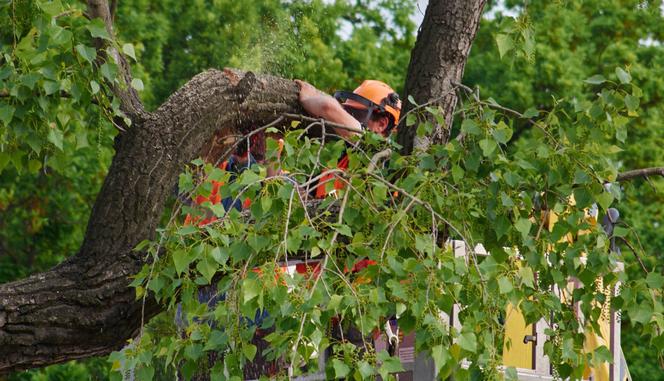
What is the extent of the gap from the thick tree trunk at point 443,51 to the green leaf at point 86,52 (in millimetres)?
1486

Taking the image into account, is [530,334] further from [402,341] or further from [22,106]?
[22,106]

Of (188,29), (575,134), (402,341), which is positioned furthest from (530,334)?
(188,29)

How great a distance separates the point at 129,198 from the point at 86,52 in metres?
1.05

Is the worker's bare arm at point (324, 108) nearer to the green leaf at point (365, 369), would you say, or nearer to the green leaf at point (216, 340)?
the green leaf at point (216, 340)

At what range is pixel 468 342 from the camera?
488 centimetres

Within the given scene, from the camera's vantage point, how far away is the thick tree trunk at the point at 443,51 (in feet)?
22.3

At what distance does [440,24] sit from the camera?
6855 millimetres

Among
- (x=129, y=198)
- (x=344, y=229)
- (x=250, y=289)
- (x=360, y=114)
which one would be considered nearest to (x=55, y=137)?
(x=129, y=198)

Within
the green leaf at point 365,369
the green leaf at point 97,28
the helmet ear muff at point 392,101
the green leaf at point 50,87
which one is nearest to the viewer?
the green leaf at point 365,369

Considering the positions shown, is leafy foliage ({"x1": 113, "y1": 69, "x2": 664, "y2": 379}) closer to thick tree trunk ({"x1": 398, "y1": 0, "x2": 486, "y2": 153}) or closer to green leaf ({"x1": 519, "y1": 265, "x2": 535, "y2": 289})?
green leaf ({"x1": 519, "y1": 265, "x2": 535, "y2": 289})

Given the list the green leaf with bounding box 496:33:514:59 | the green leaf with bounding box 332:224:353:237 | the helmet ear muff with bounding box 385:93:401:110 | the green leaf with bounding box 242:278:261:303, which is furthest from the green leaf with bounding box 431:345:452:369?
the helmet ear muff with bounding box 385:93:401:110

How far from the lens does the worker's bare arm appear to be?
24.1 ft

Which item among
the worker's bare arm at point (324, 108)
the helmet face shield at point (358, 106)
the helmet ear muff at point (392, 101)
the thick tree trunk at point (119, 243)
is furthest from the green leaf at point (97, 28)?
the helmet ear muff at point (392, 101)

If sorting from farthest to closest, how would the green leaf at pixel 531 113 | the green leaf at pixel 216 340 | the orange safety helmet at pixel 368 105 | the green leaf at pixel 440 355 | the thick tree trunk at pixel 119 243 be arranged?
the orange safety helmet at pixel 368 105, the thick tree trunk at pixel 119 243, the green leaf at pixel 531 113, the green leaf at pixel 216 340, the green leaf at pixel 440 355
